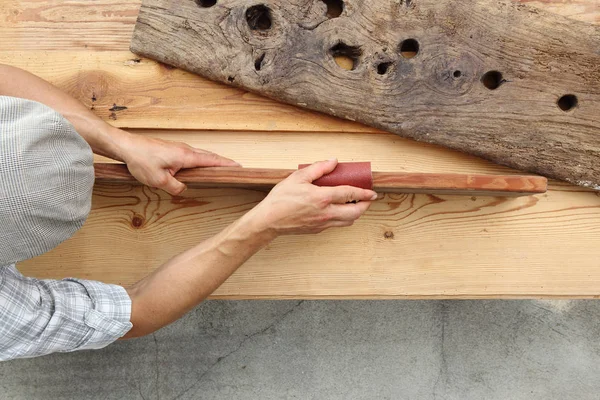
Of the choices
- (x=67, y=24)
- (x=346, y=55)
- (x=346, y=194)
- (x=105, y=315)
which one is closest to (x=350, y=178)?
(x=346, y=194)

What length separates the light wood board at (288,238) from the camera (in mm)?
1307

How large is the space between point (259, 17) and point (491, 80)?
2.07ft

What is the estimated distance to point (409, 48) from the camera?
1.28 metres

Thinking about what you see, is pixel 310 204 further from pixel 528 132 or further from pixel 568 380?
pixel 568 380

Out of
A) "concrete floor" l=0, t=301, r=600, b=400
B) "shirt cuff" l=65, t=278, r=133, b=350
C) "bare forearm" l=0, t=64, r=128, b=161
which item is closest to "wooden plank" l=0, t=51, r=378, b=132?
"bare forearm" l=0, t=64, r=128, b=161

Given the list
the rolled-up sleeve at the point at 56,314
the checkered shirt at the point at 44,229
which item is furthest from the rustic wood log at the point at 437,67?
the rolled-up sleeve at the point at 56,314

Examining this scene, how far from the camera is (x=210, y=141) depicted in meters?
1.31

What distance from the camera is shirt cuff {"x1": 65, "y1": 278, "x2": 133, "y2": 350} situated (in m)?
1.04

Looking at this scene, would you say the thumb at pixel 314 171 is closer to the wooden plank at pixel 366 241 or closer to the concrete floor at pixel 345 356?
the wooden plank at pixel 366 241

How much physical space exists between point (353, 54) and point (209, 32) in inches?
14.8

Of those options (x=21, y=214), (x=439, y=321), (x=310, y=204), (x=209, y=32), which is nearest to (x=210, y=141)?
(x=209, y=32)

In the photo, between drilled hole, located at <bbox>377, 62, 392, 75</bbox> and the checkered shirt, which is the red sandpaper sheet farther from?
the checkered shirt

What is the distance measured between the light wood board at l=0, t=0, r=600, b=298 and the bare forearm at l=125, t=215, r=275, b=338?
0.61ft

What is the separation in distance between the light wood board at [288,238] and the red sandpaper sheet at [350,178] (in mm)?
208
